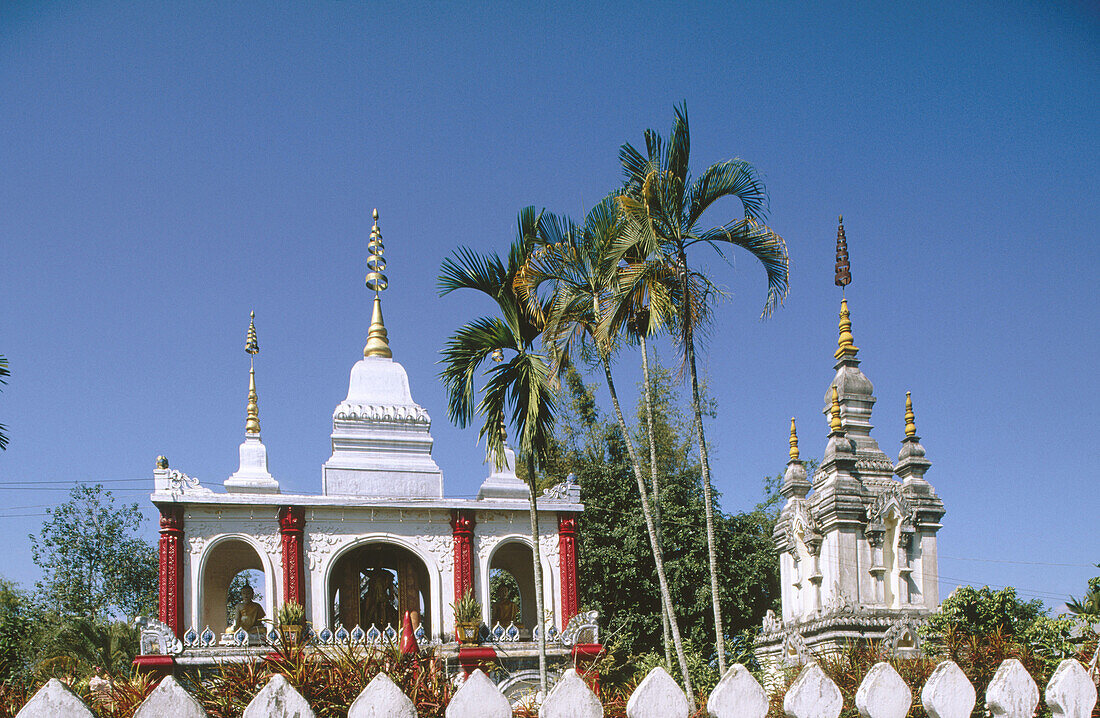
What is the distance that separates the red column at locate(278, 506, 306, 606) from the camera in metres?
19.0

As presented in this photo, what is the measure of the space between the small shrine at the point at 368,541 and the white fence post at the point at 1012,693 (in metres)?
13.1

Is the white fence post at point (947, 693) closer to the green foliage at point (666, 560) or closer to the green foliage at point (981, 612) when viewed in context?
the green foliage at point (981, 612)

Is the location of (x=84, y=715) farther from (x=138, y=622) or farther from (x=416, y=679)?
(x=138, y=622)

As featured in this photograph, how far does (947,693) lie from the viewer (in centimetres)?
482

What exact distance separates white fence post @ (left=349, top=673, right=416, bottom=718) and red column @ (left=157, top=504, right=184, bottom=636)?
1563cm

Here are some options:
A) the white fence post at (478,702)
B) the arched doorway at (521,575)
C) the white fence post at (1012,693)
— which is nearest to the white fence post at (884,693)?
the white fence post at (1012,693)

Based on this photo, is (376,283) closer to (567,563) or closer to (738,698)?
(567,563)

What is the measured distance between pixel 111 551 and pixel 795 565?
2350 centimetres

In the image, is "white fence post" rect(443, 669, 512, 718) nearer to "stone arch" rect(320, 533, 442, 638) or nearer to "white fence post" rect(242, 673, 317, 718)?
"white fence post" rect(242, 673, 317, 718)

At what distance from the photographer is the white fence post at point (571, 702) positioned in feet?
13.9

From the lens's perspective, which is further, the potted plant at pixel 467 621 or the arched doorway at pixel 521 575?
the arched doorway at pixel 521 575

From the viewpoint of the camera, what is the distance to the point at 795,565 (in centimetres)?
2209

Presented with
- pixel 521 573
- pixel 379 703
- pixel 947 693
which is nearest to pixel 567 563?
pixel 521 573

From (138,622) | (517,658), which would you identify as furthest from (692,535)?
(138,622)
